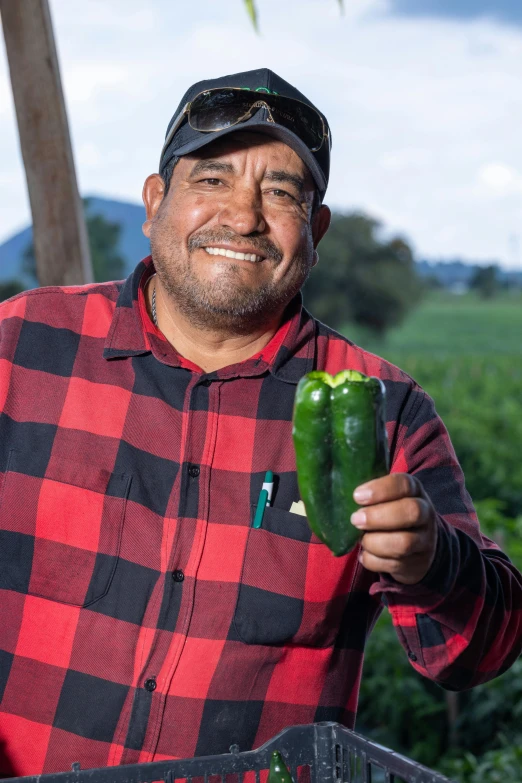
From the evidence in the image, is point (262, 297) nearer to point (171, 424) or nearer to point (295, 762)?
point (171, 424)

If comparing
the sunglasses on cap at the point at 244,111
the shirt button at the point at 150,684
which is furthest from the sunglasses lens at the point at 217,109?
the shirt button at the point at 150,684

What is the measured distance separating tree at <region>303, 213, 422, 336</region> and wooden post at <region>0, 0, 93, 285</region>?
1165 inches

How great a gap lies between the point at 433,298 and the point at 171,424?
141 ft

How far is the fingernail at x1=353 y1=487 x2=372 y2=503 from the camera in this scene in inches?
58.4

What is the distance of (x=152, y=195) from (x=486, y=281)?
156 ft

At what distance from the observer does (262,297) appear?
221 cm

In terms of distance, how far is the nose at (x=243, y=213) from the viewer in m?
2.16

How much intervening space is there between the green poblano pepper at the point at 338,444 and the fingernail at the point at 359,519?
31mm

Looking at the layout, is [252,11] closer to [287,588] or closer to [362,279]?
[287,588]

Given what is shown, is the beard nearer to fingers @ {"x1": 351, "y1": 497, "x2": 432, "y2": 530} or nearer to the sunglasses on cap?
the sunglasses on cap

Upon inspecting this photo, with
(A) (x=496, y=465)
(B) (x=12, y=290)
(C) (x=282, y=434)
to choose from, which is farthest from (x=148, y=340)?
(B) (x=12, y=290)

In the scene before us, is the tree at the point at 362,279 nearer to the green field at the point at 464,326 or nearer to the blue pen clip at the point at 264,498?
the green field at the point at 464,326

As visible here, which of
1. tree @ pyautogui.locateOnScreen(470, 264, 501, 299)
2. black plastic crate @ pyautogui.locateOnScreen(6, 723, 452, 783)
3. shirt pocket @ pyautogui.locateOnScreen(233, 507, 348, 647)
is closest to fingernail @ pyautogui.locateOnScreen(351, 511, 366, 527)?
black plastic crate @ pyautogui.locateOnScreen(6, 723, 452, 783)

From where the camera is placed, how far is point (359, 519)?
1.50m
